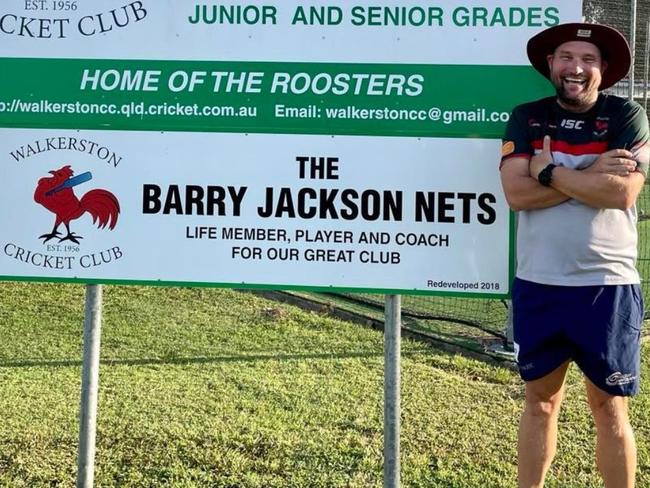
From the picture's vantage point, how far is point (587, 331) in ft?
9.30

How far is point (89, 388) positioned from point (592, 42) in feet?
8.18

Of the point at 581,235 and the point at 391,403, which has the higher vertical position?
the point at 581,235

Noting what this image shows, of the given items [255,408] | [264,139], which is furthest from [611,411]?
[255,408]

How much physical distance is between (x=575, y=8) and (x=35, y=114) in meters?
2.34

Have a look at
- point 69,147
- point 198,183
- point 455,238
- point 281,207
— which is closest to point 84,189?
point 69,147

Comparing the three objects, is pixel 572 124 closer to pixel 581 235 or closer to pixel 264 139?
pixel 581 235

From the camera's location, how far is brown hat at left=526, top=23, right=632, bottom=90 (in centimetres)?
289

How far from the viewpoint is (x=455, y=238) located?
10.8 feet

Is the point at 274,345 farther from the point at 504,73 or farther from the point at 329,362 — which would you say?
the point at 504,73

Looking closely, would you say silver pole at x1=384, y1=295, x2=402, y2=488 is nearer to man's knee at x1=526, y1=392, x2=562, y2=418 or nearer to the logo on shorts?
man's knee at x1=526, y1=392, x2=562, y2=418

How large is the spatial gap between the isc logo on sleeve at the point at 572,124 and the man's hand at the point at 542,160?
8 cm

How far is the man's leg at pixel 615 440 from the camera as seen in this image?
2.90 meters

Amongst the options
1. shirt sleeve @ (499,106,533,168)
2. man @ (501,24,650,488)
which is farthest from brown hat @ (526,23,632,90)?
shirt sleeve @ (499,106,533,168)

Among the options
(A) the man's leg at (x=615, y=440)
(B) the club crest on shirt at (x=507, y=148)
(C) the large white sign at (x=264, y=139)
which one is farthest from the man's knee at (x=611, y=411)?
(B) the club crest on shirt at (x=507, y=148)
